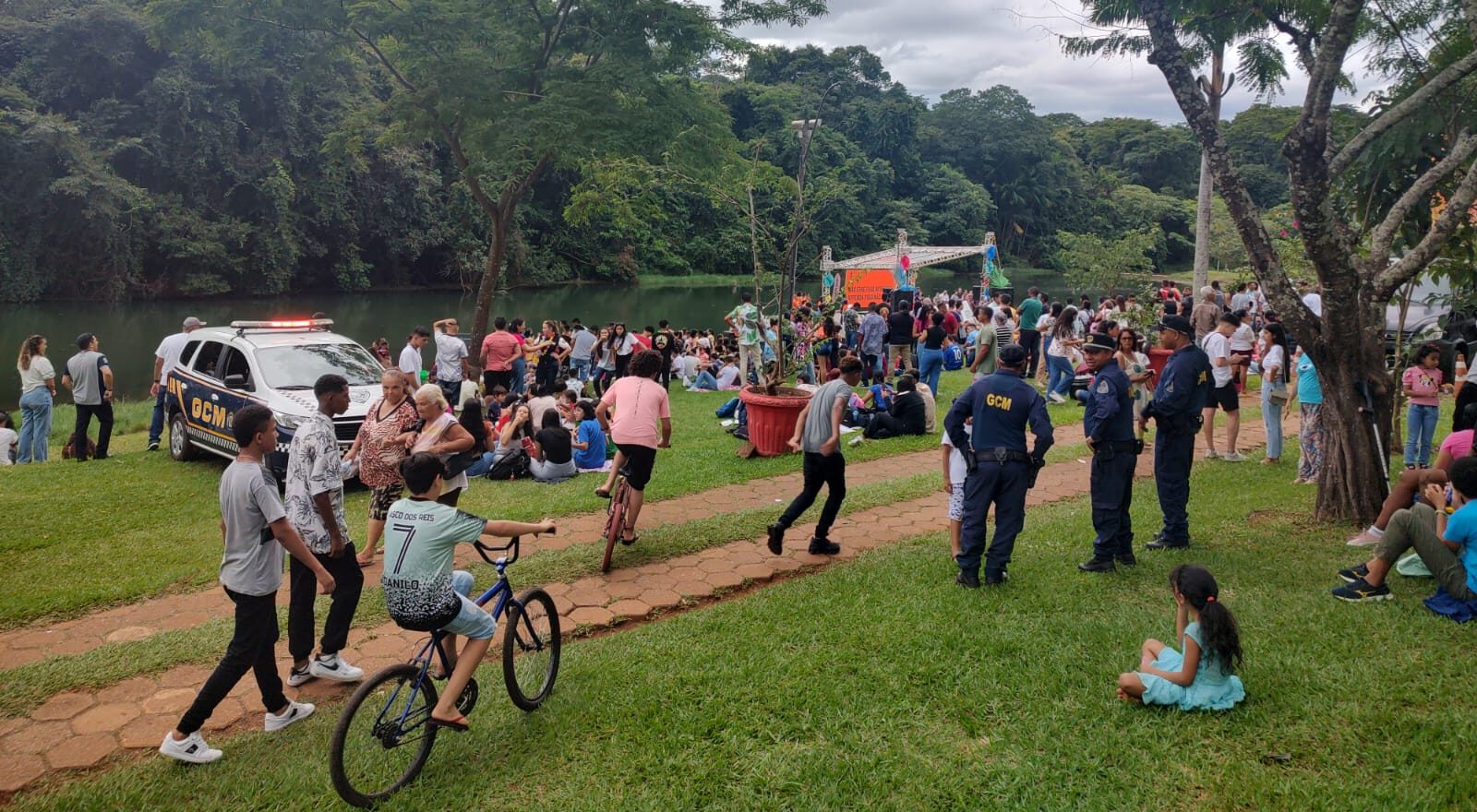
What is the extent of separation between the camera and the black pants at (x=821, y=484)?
6.43m

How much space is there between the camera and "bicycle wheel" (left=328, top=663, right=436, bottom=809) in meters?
3.47

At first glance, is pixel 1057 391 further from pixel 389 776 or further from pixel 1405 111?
pixel 389 776

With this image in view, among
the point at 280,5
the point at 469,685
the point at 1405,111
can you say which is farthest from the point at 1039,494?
the point at 280,5

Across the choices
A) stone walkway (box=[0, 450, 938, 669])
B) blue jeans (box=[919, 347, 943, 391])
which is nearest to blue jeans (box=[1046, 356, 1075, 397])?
blue jeans (box=[919, 347, 943, 391])

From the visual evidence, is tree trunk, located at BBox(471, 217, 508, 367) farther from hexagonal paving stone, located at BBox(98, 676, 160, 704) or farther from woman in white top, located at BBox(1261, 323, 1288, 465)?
woman in white top, located at BBox(1261, 323, 1288, 465)

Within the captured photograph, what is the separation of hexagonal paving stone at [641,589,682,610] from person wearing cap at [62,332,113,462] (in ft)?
26.3

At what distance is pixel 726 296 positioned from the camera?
169 ft

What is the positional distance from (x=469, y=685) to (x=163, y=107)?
33.2m

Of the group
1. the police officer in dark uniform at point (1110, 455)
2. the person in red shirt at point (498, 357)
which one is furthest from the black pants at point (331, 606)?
the person in red shirt at point (498, 357)

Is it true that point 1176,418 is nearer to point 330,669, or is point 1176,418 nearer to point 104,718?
point 330,669

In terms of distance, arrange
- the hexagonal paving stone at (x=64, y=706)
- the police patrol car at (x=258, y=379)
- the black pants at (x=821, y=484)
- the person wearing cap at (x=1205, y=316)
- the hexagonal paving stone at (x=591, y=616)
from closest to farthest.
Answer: the hexagonal paving stone at (x=64, y=706)
the hexagonal paving stone at (x=591, y=616)
the black pants at (x=821, y=484)
the police patrol car at (x=258, y=379)
the person wearing cap at (x=1205, y=316)

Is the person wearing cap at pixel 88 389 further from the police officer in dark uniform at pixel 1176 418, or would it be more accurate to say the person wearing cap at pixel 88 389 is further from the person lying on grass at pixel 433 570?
the police officer in dark uniform at pixel 1176 418

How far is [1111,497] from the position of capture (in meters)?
Result: 5.96

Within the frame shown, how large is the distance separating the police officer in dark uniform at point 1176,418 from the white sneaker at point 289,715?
5.38 meters
